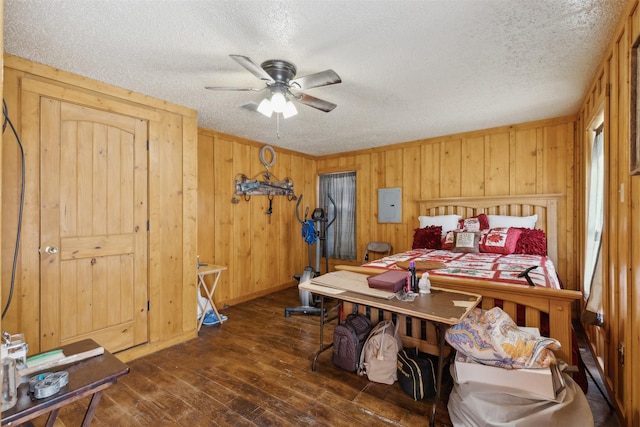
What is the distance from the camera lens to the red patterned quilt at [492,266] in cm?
249

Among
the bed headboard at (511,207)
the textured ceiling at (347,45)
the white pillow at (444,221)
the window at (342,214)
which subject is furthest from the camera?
the window at (342,214)

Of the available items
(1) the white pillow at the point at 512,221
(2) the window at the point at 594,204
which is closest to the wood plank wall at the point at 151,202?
(1) the white pillow at the point at 512,221

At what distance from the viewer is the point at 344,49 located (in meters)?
2.24

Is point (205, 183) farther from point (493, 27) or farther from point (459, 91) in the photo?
point (493, 27)

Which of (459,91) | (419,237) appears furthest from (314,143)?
(459,91)

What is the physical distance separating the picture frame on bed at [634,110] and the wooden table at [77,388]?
2.50 metres

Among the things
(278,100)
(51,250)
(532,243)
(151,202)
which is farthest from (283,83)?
(532,243)

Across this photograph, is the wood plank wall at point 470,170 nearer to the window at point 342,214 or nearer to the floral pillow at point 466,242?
the window at point 342,214

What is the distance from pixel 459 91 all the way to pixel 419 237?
1.89 m

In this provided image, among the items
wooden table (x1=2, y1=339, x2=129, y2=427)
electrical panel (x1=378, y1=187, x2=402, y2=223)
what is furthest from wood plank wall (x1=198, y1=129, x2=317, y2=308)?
wooden table (x1=2, y1=339, x2=129, y2=427)

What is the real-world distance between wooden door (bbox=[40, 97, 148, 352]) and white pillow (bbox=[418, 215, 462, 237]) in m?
3.34

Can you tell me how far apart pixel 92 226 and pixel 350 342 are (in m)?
2.29

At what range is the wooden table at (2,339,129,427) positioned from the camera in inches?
48.1

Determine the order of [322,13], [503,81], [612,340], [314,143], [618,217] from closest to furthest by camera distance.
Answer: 1. [322,13]
2. [618,217]
3. [612,340]
4. [503,81]
5. [314,143]
